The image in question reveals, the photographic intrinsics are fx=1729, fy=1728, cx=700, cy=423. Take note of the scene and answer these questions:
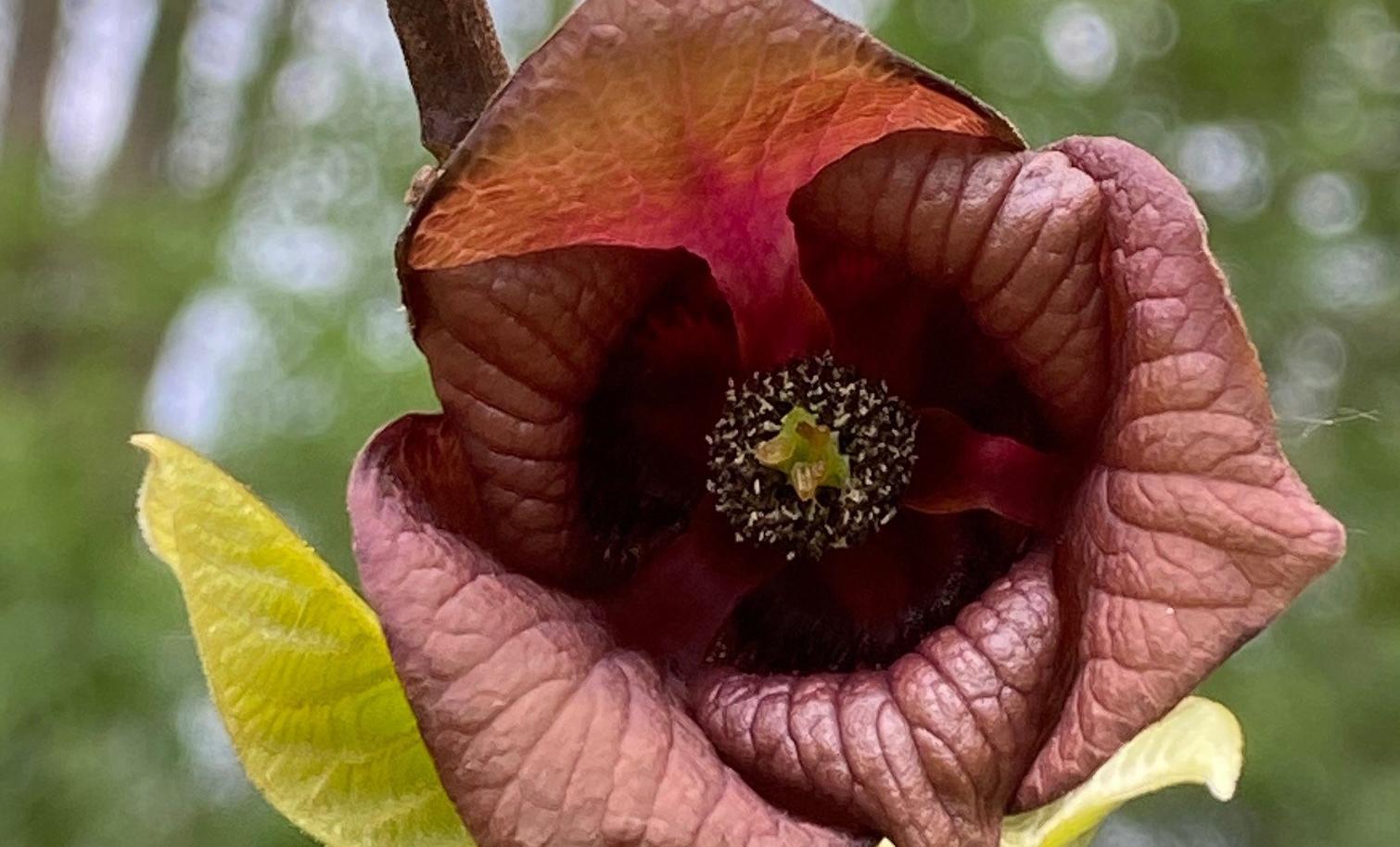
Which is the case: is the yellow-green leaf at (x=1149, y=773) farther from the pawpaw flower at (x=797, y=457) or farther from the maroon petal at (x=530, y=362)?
the maroon petal at (x=530, y=362)

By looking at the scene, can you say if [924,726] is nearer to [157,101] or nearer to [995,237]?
[995,237]

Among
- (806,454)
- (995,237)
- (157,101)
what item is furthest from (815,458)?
(157,101)

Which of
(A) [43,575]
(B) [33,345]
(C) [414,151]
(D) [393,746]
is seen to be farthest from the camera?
(B) [33,345]

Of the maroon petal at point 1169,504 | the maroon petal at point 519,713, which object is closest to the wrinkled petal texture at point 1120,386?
the maroon petal at point 1169,504

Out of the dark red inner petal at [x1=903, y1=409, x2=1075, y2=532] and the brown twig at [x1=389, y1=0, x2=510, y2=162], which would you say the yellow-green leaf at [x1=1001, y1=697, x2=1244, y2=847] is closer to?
the dark red inner petal at [x1=903, y1=409, x2=1075, y2=532]

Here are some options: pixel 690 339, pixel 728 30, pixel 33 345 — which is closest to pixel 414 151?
pixel 33 345

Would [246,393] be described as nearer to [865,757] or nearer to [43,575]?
[43,575]
